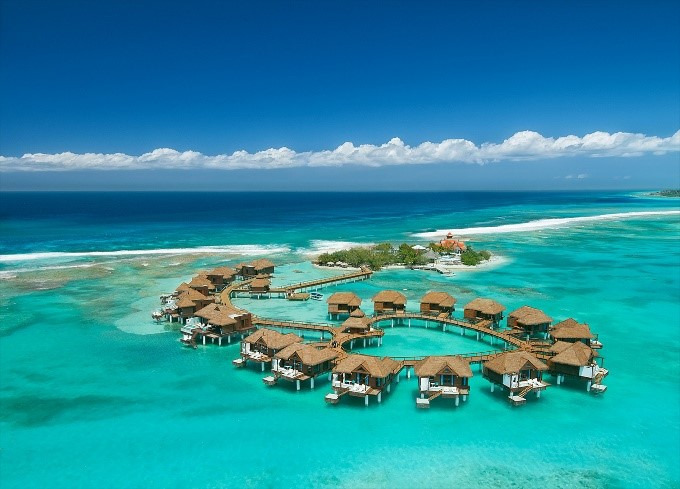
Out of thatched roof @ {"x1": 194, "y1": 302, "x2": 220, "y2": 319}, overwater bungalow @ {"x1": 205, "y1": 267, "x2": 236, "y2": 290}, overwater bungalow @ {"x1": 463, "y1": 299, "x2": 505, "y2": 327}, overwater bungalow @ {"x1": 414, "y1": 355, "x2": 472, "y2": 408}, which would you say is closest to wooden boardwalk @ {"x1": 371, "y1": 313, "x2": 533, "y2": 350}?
overwater bungalow @ {"x1": 463, "y1": 299, "x2": 505, "y2": 327}

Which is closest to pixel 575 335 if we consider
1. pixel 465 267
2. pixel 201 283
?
pixel 465 267

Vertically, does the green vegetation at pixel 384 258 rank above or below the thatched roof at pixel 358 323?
above

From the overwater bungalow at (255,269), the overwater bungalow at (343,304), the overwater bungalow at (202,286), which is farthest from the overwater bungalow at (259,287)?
the overwater bungalow at (343,304)

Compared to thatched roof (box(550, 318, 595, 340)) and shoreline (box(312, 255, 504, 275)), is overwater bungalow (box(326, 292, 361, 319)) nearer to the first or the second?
thatched roof (box(550, 318, 595, 340))

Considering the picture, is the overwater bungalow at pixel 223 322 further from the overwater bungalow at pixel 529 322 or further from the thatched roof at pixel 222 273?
the overwater bungalow at pixel 529 322

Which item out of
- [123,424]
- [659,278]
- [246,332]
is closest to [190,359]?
[246,332]

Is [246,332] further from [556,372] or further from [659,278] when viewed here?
[659,278]

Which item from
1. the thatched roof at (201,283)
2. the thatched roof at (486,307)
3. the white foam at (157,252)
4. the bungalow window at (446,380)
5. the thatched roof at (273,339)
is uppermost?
the thatched roof at (201,283)

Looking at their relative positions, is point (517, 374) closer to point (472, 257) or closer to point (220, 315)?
point (220, 315)
